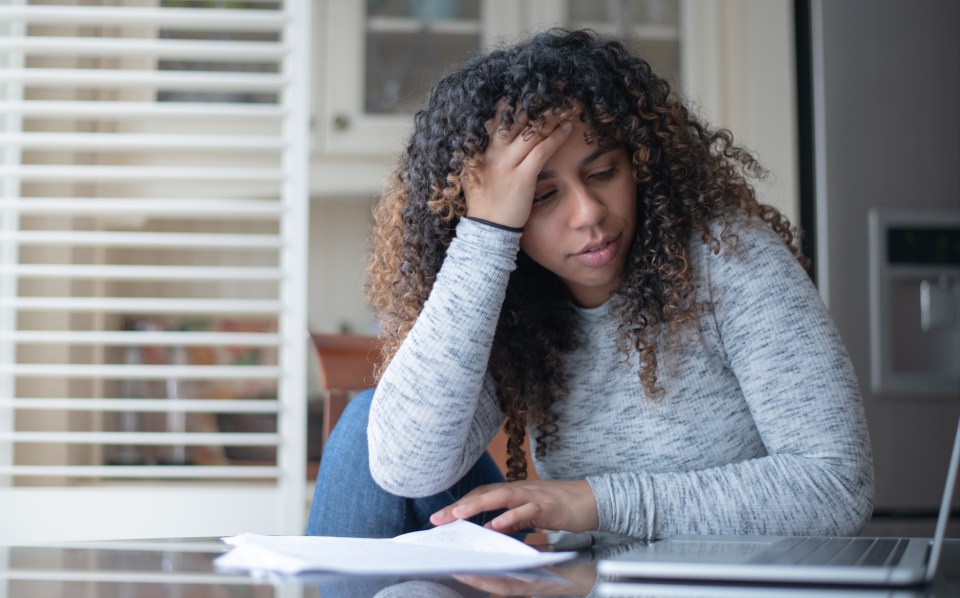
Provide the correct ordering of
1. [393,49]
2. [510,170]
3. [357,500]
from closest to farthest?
[510,170], [357,500], [393,49]

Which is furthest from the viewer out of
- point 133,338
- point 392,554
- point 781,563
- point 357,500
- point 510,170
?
point 133,338

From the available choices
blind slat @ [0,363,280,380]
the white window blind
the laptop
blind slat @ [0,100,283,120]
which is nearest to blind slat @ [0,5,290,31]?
the white window blind

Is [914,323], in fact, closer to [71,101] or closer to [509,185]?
[509,185]

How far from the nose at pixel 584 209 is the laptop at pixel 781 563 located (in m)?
0.39

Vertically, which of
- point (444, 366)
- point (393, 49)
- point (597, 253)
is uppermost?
point (393, 49)

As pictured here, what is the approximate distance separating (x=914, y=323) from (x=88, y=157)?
1828 mm

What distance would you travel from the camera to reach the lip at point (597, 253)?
986 mm

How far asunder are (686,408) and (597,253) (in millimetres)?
198

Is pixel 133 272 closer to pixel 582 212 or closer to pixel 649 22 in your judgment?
pixel 582 212

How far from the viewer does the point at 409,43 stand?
2.66 metres

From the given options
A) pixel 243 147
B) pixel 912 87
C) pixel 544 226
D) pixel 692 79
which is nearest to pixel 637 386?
pixel 544 226

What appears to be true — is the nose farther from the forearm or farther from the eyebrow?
the forearm

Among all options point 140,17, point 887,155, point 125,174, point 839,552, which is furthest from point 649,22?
point 839,552

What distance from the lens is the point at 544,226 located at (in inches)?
39.4
